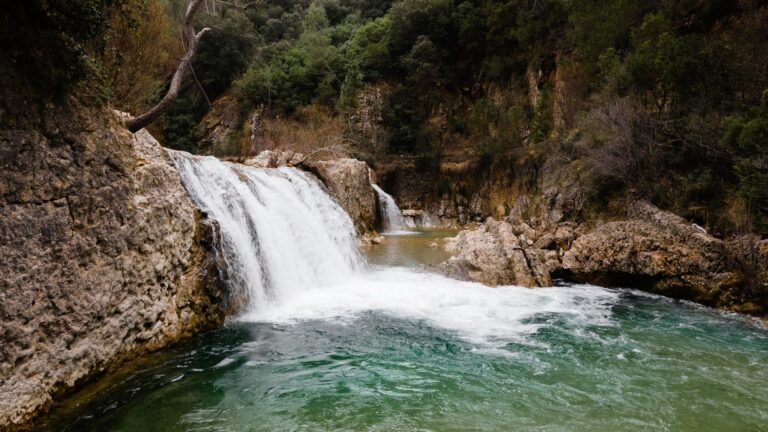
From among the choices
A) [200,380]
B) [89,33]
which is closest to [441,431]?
[200,380]

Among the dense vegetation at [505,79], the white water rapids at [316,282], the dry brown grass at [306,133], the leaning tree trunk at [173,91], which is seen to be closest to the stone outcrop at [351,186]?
the dry brown grass at [306,133]

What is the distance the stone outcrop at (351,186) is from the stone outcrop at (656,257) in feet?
30.7

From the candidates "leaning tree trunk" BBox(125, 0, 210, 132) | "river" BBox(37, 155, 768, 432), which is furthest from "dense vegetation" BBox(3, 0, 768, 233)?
"river" BBox(37, 155, 768, 432)

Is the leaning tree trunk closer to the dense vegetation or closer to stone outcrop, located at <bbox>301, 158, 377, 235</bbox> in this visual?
the dense vegetation

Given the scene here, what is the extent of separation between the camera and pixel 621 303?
30.1ft

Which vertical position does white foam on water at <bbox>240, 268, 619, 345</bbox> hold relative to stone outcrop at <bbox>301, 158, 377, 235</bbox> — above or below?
below

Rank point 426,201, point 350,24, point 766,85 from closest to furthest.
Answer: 1. point 766,85
2. point 426,201
3. point 350,24

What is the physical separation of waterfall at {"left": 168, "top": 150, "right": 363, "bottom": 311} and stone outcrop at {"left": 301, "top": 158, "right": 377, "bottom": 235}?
104 inches

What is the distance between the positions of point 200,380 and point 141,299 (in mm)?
1542

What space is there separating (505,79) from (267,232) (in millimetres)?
22647

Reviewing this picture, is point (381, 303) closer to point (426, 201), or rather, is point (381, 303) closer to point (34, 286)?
point (34, 286)

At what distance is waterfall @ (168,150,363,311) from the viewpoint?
868 cm

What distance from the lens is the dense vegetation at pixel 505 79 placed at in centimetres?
1043

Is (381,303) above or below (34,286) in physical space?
below
